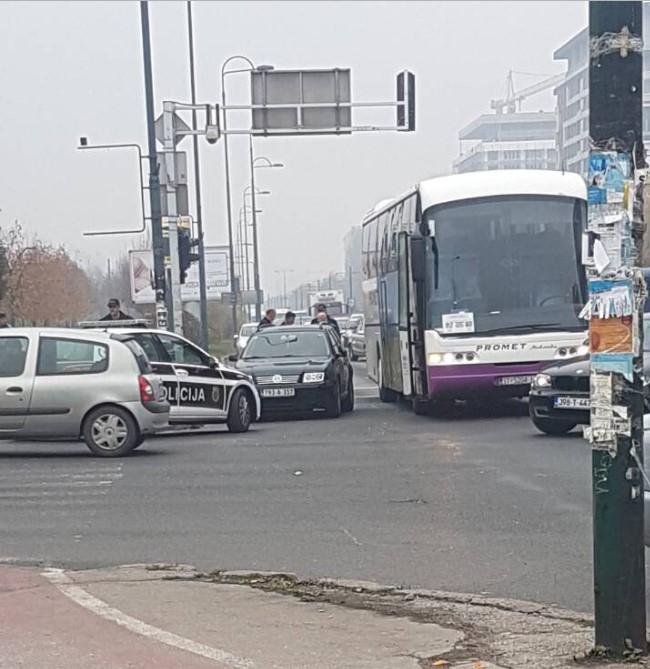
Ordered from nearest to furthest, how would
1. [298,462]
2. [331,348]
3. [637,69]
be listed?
[637,69] → [298,462] → [331,348]

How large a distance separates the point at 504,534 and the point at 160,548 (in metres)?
2.70

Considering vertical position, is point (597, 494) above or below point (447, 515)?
above

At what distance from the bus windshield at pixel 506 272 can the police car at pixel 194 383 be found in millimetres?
3078

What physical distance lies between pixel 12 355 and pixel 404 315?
23.8 ft

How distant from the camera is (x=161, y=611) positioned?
303 inches

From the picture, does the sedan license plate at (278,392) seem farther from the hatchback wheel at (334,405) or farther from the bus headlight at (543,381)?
the bus headlight at (543,381)

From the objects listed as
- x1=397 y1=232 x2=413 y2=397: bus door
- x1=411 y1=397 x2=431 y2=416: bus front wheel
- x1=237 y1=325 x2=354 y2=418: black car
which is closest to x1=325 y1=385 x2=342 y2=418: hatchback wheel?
x1=237 y1=325 x2=354 y2=418: black car

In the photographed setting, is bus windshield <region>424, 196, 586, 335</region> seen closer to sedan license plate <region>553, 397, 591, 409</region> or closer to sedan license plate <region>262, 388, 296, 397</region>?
sedan license plate <region>262, 388, 296, 397</region>

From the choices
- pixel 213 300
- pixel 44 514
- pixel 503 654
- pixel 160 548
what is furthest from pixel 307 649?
pixel 213 300

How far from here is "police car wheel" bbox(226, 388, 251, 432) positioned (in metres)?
18.2

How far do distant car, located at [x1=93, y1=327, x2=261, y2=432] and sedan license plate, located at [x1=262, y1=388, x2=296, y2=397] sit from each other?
1479 millimetres

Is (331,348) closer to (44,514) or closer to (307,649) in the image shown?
(44,514)

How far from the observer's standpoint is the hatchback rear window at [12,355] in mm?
15297

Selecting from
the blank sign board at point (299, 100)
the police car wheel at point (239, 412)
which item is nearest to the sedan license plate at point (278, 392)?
the police car wheel at point (239, 412)
